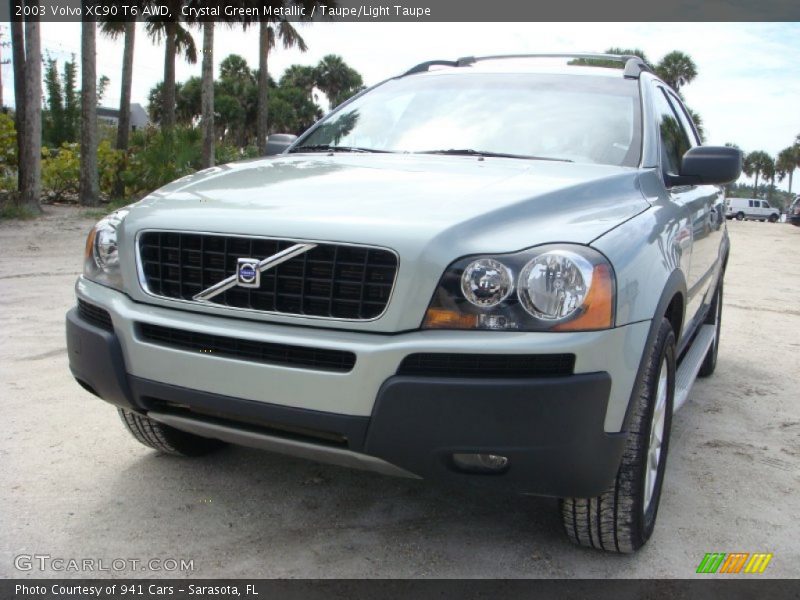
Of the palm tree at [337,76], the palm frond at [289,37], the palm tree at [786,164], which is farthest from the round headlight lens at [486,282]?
the palm tree at [786,164]

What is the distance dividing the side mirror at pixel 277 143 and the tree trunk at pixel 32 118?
1067 centimetres

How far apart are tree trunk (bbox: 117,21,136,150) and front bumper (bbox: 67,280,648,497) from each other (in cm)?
1946

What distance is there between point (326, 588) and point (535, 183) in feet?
4.86

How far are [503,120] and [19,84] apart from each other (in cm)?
1260

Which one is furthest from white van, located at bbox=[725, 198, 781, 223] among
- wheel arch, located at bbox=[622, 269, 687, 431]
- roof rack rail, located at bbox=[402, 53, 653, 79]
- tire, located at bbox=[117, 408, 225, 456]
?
tire, located at bbox=[117, 408, 225, 456]

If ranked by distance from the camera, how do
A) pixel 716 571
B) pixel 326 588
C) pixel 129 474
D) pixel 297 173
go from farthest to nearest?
pixel 129 474 < pixel 297 173 < pixel 716 571 < pixel 326 588

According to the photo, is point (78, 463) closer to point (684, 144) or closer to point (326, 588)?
point (326, 588)

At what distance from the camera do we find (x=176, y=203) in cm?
272

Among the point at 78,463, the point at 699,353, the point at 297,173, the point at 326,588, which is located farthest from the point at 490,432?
the point at 699,353

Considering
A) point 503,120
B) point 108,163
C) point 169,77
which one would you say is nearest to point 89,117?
point 108,163

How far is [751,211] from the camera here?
56281 millimetres

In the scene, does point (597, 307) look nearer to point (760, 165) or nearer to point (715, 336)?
point (715, 336)

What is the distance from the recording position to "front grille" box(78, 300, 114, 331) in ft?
8.66

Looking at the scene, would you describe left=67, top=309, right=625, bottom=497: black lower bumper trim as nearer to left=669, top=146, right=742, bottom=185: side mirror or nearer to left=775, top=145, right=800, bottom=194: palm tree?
left=669, top=146, right=742, bottom=185: side mirror
